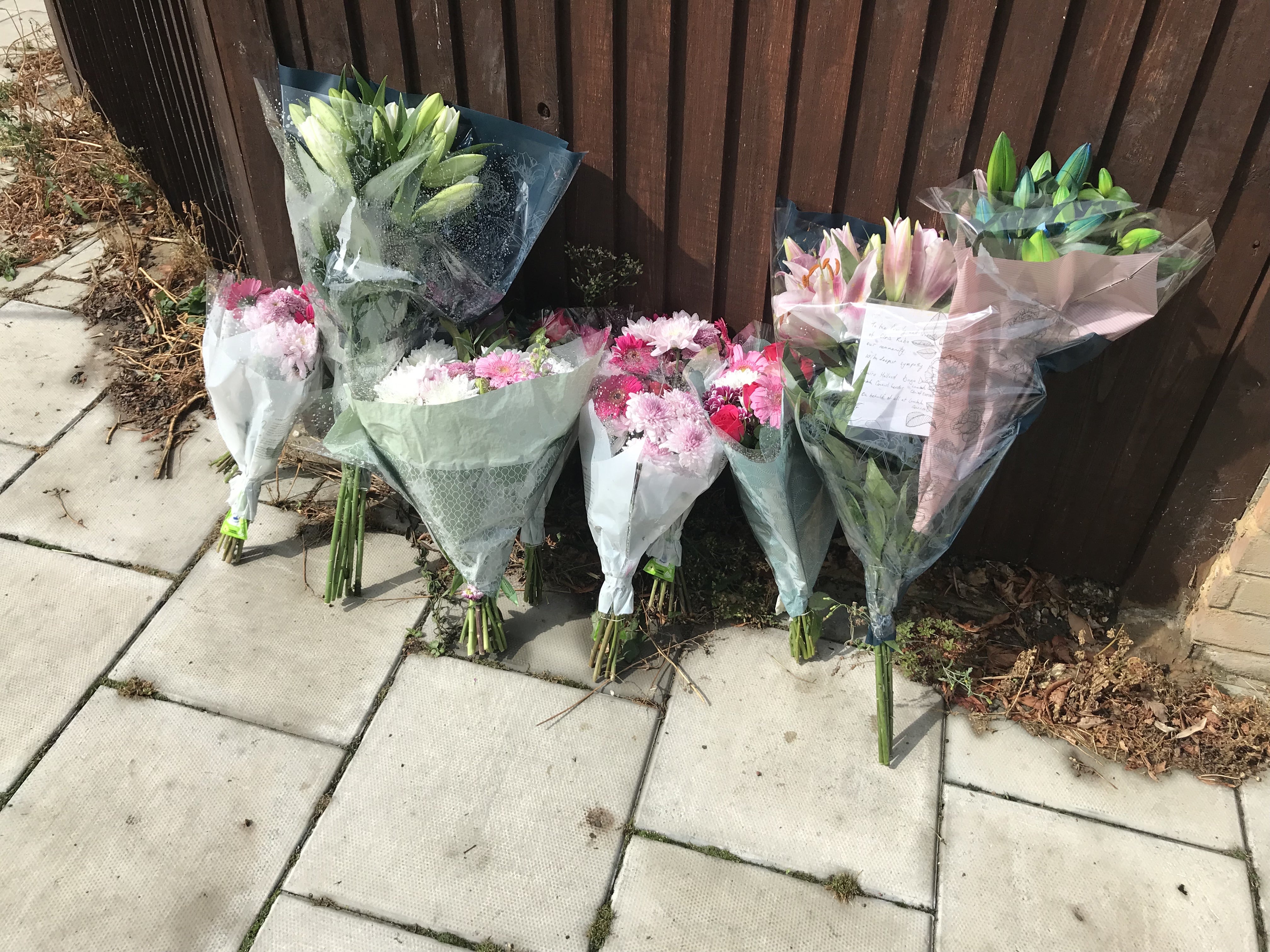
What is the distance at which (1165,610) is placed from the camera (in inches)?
111

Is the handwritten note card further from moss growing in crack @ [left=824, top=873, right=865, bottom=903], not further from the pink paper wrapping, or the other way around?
moss growing in crack @ [left=824, top=873, right=865, bottom=903]

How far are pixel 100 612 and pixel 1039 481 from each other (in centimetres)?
276

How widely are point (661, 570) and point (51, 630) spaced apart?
1754 mm

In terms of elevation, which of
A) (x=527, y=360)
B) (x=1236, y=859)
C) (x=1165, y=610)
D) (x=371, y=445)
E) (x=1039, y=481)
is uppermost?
(x=527, y=360)

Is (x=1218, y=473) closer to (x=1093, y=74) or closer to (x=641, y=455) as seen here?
(x=1093, y=74)

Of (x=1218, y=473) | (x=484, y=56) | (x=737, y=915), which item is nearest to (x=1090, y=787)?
(x=1218, y=473)

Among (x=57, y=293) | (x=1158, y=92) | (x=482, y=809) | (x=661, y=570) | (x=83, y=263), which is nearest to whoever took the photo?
(x=1158, y=92)

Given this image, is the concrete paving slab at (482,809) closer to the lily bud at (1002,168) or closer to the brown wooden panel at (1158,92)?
the lily bud at (1002,168)

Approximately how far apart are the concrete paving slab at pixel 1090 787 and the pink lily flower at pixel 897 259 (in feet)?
4.21

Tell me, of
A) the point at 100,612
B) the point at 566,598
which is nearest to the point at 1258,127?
the point at 566,598

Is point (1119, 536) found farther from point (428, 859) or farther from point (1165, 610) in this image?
point (428, 859)

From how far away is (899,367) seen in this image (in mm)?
2004

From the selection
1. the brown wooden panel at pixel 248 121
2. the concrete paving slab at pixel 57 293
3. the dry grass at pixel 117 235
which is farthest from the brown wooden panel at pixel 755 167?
the concrete paving slab at pixel 57 293

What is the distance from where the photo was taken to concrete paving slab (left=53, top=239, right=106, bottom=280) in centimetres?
410
